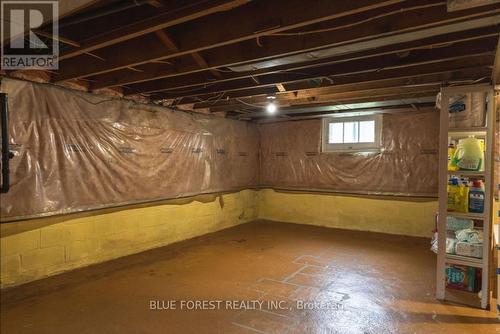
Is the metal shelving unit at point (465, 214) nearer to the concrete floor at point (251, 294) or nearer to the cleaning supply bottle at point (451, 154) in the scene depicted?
the cleaning supply bottle at point (451, 154)

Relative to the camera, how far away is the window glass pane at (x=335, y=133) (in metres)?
5.36

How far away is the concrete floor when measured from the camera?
2.21 metres

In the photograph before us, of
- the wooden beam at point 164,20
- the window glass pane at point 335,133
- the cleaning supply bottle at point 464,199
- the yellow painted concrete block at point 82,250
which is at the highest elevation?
the wooden beam at point 164,20

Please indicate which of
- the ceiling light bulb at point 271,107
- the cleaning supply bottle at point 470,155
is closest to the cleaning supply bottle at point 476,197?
the cleaning supply bottle at point 470,155

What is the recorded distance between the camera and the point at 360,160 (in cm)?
515

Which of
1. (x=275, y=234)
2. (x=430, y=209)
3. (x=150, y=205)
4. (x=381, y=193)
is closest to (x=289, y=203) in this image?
(x=275, y=234)

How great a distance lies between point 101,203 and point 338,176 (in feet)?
12.4

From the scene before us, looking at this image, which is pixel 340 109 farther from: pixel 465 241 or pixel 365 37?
pixel 365 37

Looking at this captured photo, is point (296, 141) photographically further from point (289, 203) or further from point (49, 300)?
point (49, 300)

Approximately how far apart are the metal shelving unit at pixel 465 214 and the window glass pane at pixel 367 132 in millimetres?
2357


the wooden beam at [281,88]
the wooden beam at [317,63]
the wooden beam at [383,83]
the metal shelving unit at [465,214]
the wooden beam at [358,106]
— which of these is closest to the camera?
the wooden beam at [317,63]

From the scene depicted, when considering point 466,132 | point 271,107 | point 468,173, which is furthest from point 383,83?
point 271,107

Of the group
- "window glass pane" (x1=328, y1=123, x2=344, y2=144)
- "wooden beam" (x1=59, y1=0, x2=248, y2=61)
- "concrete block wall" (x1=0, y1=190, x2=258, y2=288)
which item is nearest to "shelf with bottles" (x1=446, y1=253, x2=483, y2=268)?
"wooden beam" (x1=59, y1=0, x2=248, y2=61)

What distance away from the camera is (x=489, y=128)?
2.39 metres
